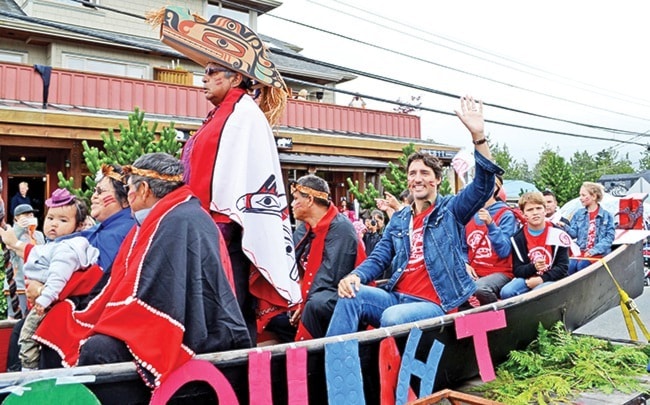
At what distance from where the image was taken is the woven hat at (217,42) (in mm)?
3037

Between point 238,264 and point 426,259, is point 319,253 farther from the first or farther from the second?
point 238,264

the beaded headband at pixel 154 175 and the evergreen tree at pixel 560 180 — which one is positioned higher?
the evergreen tree at pixel 560 180

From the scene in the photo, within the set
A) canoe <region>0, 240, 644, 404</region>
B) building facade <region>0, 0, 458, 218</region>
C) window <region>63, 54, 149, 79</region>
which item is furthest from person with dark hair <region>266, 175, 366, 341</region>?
window <region>63, 54, 149, 79</region>

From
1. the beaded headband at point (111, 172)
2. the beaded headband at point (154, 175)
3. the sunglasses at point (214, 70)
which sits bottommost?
the beaded headband at point (154, 175)

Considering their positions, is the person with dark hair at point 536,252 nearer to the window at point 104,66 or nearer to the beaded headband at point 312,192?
the beaded headband at point 312,192

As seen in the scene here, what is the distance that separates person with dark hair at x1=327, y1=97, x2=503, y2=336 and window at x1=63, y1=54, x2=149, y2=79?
13487mm

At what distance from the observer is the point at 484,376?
10.8ft

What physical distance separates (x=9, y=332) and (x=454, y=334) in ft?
8.88

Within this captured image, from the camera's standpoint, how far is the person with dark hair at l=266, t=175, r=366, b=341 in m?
3.62

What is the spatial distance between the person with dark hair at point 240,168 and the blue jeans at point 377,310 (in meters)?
0.42

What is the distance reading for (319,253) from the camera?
3924mm

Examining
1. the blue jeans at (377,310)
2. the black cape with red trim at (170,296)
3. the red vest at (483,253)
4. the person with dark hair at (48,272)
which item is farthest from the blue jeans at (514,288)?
the person with dark hair at (48,272)

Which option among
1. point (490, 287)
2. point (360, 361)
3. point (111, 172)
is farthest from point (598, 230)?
point (111, 172)

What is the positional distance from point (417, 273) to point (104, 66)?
14.7 meters
